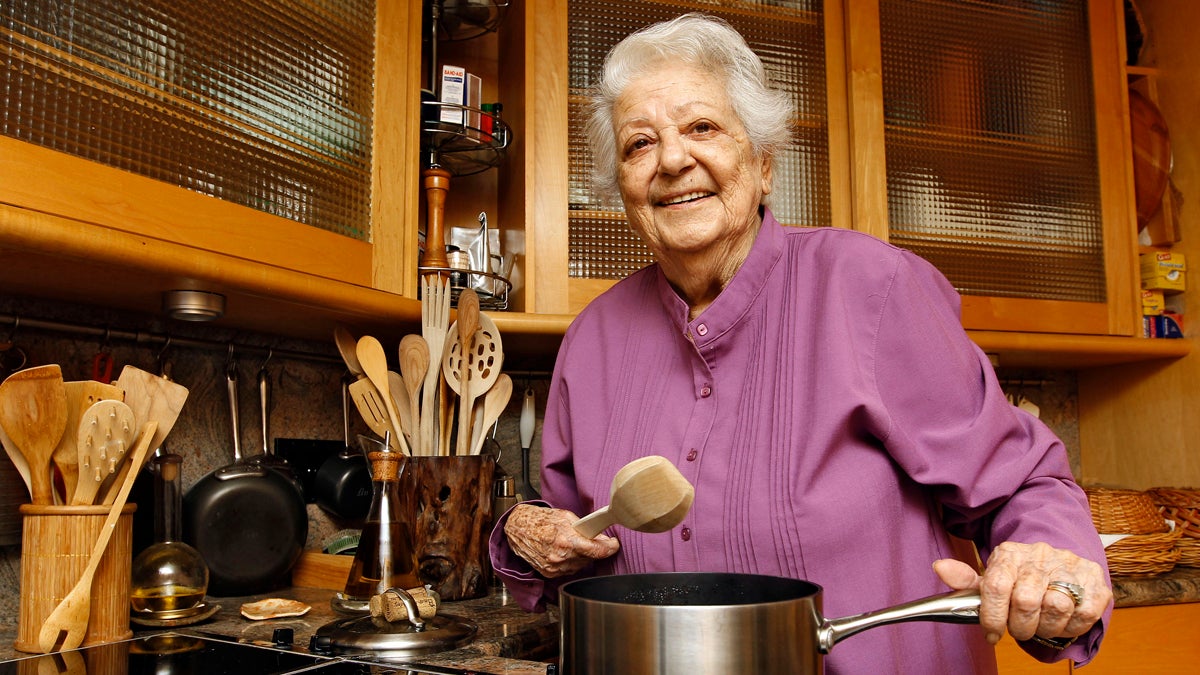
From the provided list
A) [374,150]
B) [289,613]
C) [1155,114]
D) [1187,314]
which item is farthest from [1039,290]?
[289,613]

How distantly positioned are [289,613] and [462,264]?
589mm

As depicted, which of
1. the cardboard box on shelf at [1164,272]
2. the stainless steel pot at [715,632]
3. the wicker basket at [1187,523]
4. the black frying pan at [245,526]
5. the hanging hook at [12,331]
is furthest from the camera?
the cardboard box on shelf at [1164,272]

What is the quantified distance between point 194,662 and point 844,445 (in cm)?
65

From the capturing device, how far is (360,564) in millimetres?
1152

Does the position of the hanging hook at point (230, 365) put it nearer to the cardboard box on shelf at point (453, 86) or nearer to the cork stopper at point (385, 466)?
the cork stopper at point (385, 466)

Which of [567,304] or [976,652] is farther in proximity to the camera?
[567,304]

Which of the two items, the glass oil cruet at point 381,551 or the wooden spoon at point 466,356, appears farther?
the wooden spoon at point 466,356

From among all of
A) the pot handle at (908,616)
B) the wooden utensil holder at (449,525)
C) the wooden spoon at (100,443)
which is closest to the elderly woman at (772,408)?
the pot handle at (908,616)

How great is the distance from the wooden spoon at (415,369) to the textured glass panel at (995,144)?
0.86m

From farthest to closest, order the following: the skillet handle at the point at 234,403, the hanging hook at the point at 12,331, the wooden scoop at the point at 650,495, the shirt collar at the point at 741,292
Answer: the skillet handle at the point at 234,403
the hanging hook at the point at 12,331
the shirt collar at the point at 741,292
the wooden scoop at the point at 650,495

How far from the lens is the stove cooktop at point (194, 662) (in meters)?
0.85

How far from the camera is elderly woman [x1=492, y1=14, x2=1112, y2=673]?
2.59ft

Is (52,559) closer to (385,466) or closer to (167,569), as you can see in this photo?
(167,569)

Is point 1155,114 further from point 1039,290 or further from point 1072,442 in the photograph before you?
point 1072,442
